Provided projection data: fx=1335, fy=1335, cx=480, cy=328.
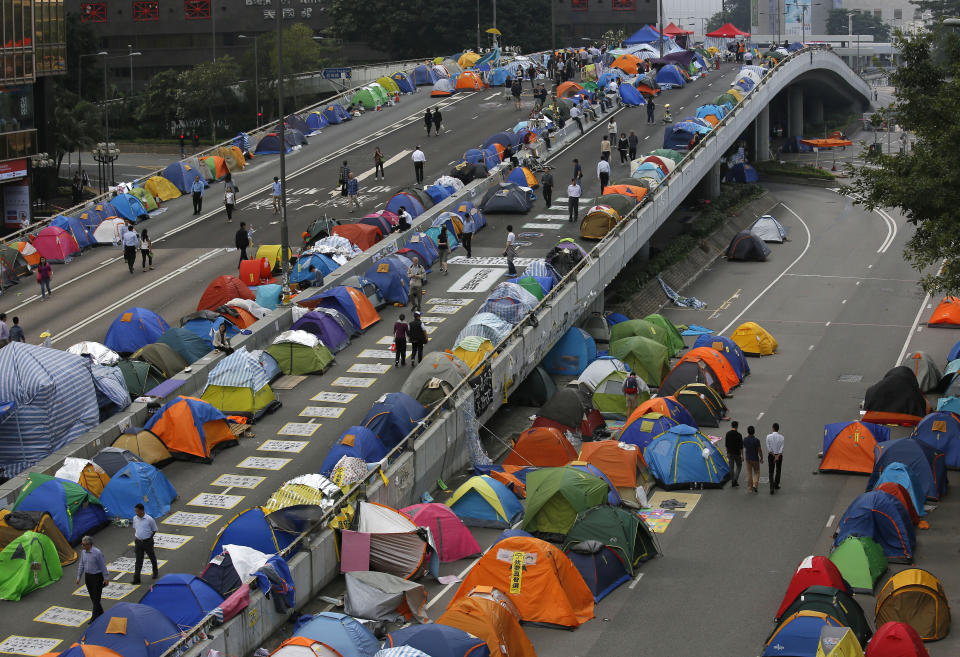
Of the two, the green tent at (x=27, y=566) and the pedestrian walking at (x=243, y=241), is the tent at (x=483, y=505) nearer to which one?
the green tent at (x=27, y=566)

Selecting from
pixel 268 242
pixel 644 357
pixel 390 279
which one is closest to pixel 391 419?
pixel 390 279

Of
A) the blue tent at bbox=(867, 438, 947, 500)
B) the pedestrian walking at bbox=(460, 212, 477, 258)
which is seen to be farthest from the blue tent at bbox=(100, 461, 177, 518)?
the pedestrian walking at bbox=(460, 212, 477, 258)

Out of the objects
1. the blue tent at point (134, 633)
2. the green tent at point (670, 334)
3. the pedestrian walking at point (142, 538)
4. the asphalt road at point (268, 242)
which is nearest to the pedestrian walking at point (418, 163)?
the asphalt road at point (268, 242)

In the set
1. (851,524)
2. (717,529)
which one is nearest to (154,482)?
(717,529)

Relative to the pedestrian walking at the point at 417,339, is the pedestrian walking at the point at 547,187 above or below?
above

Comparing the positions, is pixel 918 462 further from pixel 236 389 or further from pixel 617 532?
pixel 236 389
